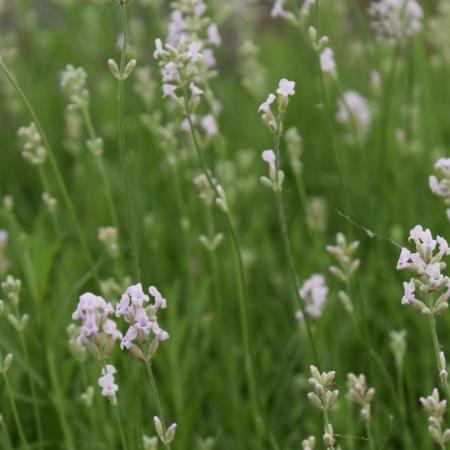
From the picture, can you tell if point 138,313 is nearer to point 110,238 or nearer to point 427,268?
point 427,268

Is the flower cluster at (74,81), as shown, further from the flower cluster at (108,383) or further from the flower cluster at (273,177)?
the flower cluster at (108,383)

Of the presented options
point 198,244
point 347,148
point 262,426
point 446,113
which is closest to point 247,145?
point 347,148

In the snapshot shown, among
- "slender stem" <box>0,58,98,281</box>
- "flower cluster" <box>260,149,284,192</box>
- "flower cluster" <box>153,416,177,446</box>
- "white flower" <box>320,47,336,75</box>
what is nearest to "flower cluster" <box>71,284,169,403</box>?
"flower cluster" <box>153,416,177,446</box>

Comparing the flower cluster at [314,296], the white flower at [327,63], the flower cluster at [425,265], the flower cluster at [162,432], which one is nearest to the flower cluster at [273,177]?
the flower cluster at [425,265]

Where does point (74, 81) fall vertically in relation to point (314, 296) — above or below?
above

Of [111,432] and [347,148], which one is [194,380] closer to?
[111,432]

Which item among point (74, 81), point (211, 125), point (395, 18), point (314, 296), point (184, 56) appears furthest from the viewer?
point (395, 18)

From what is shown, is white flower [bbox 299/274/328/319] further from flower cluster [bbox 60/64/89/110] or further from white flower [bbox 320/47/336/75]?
flower cluster [bbox 60/64/89/110]

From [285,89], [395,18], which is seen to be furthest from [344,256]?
[395,18]
